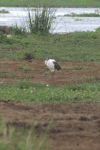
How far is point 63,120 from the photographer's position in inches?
191

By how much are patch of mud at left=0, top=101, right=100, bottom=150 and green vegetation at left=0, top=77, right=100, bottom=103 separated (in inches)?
18.1

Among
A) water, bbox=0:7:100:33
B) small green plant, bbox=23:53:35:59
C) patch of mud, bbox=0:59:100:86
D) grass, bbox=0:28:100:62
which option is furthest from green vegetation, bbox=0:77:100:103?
water, bbox=0:7:100:33

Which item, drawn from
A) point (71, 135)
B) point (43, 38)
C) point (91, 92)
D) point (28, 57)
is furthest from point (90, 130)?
point (43, 38)

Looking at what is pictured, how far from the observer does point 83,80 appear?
8039 millimetres

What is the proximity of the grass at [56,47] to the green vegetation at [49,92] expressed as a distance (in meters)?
3.38

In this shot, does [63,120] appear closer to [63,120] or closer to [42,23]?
[63,120]

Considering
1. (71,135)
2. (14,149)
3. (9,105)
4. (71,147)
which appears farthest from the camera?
(9,105)

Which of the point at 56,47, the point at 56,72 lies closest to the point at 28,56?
the point at 56,72

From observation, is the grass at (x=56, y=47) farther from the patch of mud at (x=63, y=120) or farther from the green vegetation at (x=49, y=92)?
the patch of mud at (x=63, y=120)

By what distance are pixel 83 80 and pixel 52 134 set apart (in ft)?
12.9

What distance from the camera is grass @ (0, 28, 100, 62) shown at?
11.2 m

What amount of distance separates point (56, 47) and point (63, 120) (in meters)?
8.46

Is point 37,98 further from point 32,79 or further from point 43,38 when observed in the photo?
point 43,38

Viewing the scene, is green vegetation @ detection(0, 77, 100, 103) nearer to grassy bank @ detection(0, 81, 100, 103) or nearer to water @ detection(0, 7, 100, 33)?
grassy bank @ detection(0, 81, 100, 103)
